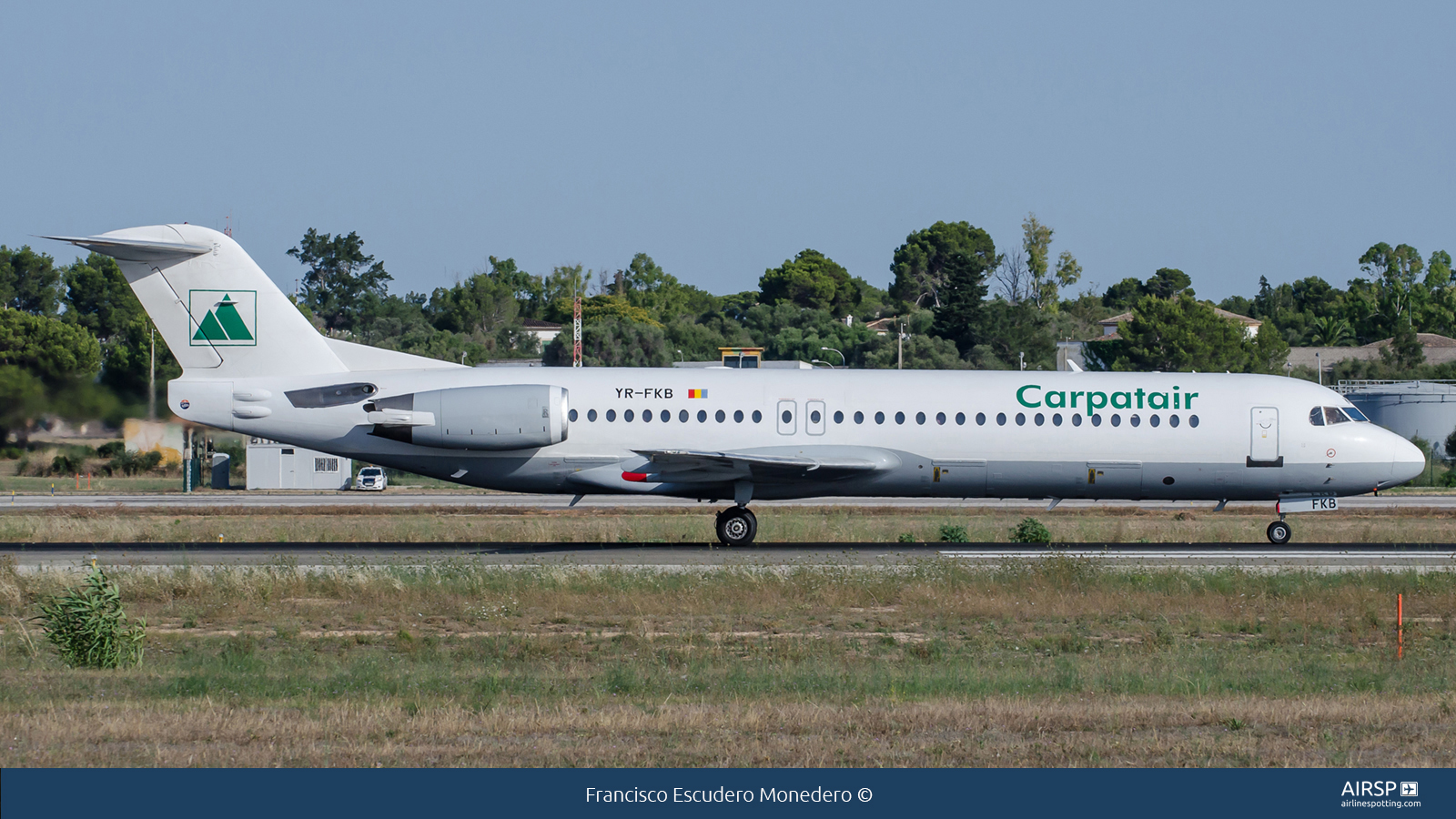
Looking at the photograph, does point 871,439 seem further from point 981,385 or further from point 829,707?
point 829,707

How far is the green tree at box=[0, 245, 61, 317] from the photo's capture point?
87.8 m

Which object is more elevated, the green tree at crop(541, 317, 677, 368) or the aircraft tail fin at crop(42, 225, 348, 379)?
the green tree at crop(541, 317, 677, 368)

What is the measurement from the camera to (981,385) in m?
26.4

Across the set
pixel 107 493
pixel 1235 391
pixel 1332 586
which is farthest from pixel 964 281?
pixel 1332 586

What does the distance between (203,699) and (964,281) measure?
89.4 m

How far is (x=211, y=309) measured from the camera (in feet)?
83.6

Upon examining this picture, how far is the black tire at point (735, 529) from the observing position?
2588cm

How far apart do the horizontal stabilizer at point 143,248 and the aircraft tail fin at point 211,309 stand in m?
0.02

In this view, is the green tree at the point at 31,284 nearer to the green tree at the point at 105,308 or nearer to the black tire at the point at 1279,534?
the green tree at the point at 105,308

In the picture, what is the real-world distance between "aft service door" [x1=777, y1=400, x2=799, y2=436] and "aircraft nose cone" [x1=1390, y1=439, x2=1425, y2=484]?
464 inches

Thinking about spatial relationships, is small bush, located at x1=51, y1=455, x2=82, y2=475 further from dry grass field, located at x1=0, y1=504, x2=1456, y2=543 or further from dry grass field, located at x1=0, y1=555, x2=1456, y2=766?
dry grass field, located at x1=0, y1=555, x2=1456, y2=766

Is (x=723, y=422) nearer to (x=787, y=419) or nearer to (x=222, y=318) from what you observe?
(x=787, y=419)

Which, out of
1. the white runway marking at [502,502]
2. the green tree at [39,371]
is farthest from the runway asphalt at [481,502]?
the green tree at [39,371]

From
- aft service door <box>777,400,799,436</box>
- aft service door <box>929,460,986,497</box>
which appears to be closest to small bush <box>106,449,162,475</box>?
aft service door <box>777,400,799,436</box>
